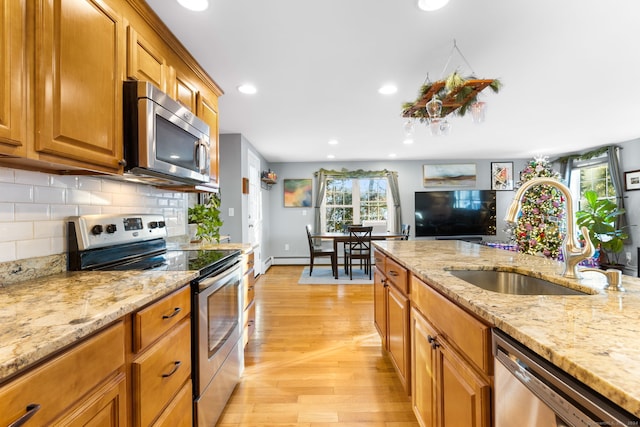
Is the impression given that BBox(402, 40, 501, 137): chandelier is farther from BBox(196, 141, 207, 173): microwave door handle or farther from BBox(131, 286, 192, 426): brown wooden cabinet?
BBox(131, 286, 192, 426): brown wooden cabinet

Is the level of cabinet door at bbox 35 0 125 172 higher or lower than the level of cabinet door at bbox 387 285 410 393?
higher

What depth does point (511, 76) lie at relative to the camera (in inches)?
95.6

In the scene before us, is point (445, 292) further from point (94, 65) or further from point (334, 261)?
point (334, 261)

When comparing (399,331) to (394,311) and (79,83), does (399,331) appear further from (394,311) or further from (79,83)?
(79,83)

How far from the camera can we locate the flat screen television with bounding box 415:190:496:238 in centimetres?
611

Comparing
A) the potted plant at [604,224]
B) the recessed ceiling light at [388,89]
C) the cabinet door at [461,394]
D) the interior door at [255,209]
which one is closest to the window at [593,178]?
the potted plant at [604,224]

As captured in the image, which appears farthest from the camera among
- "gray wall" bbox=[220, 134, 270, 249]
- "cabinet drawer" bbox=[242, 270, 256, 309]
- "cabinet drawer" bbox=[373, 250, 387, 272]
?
"gray wall" bbox=[220, 134, 270, 249]

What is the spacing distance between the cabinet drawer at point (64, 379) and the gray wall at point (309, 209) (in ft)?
17.6

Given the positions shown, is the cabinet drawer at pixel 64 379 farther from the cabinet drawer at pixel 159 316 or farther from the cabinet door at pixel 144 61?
the cabinet door at pixel 144 61

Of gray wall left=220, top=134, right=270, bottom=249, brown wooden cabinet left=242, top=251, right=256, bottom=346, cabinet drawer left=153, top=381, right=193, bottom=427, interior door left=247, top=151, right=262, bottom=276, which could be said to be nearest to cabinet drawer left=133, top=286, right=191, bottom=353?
cabinet drawer left=153, top=381, right=193, bottom=427

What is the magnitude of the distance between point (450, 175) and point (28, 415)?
266 inches

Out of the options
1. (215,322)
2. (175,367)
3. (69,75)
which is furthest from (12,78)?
(215,322)

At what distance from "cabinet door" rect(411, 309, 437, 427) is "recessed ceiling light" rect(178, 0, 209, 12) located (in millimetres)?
1951

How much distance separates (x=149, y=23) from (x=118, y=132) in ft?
2.36
